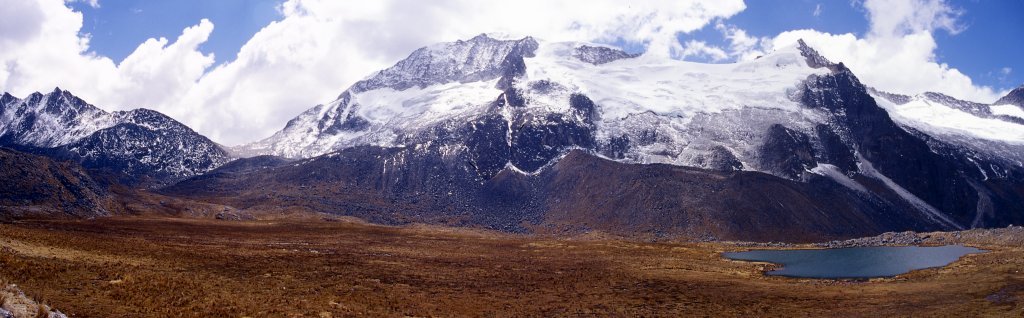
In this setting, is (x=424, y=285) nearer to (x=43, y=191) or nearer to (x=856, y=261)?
(x=856, y=261)

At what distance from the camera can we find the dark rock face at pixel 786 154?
7269 inches

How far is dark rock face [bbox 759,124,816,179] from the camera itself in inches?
7269

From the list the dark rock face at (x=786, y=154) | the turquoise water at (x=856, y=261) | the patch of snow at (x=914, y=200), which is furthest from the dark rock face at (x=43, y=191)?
the patch of snow at (x=914, y=200)

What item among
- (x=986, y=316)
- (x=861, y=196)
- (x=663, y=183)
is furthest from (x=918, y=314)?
(x=861, y=196)

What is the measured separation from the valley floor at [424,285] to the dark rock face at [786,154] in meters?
113

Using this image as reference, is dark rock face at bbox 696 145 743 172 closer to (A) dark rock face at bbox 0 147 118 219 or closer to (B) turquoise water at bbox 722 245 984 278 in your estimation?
(B) turquoise water at bbox 722 245 984 278

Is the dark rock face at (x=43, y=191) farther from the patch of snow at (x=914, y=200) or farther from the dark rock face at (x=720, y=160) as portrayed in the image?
the patch of snow at (x=914, y=200)

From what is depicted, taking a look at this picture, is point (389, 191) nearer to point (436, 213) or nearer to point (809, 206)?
point (436, 213)

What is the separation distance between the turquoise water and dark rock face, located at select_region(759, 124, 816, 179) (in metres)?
83.3

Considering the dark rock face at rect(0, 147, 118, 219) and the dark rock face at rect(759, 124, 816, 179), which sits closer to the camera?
the dark rock face at rect(0, 147, 118, 219)

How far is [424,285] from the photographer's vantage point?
49.1m

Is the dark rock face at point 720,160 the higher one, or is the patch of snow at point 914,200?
the dark rock face at point 720,160

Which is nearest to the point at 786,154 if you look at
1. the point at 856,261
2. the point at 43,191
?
the point at 856,261

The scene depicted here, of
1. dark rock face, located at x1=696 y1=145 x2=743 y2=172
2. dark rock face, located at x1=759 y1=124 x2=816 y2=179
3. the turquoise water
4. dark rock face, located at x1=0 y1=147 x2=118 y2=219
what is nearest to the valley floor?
the turquoise water
